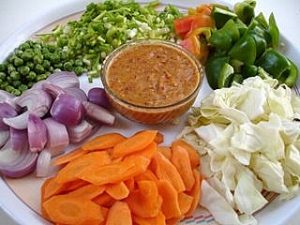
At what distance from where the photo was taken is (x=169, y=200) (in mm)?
1811

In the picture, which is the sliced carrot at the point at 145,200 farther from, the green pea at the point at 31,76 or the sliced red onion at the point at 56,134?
the green pea at the point at 31,76

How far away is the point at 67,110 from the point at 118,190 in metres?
0.38

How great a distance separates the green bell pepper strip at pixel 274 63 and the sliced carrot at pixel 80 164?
75 cm

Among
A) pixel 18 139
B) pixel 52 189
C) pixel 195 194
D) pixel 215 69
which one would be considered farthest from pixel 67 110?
pixel 215 69

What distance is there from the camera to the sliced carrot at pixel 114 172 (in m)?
1.80

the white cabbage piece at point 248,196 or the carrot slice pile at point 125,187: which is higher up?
the carrot slice pile at point 125,187

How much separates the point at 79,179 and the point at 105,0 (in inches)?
41.4

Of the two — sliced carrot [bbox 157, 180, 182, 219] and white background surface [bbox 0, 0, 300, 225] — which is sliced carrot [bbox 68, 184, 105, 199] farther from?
white background surface [bbox 0, 0, 300, 225]

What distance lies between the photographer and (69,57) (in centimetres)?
238

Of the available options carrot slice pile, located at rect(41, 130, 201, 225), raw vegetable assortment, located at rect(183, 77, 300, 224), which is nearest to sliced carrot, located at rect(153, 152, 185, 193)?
carrot slice pile, located at rect(41, 130, 201, 225)

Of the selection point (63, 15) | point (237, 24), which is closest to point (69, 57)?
point (63, 15)

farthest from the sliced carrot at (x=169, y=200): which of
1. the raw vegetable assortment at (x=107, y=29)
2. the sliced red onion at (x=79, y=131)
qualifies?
the raw vegetable assortment at (x=107, y=29)

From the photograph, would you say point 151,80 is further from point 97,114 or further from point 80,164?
point 80,164

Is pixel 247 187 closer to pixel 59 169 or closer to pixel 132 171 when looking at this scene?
pixel 132 171
